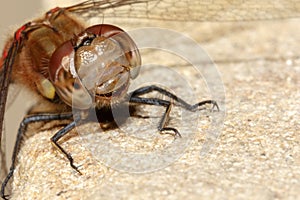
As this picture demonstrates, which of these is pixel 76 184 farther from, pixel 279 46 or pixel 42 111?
pixel 279 46

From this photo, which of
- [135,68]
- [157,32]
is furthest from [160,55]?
[135,68]

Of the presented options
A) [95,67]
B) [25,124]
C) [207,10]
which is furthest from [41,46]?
[207,10]

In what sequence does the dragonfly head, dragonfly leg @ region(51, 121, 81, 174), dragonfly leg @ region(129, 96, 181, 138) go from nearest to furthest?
the dragonfly head
dragonfly leg @ region(51, 121, 81, 174)
dragonfly leg @ region(129, 96, 181, 138)

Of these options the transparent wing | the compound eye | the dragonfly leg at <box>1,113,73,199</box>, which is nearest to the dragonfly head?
the compound eye

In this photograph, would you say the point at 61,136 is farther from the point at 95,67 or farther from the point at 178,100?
the point at 178,100

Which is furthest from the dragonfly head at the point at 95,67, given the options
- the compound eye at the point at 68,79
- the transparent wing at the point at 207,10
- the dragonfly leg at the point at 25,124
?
the transparent wing at the point at 207,10

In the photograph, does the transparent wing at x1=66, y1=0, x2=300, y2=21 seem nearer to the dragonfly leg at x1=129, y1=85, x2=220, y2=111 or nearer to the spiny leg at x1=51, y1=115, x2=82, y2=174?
the dragonfly leg at x1=129, y1=85, x2=220, y2=111
